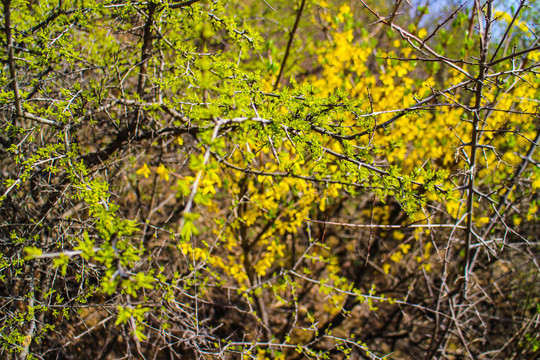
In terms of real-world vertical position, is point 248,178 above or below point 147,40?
below

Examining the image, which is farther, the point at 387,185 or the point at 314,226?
the point at 314,226

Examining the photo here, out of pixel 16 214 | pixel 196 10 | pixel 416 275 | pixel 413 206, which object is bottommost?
pixel 416 275

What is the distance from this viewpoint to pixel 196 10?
2.05m

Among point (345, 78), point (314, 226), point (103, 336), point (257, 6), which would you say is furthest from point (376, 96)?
point (103, 336)

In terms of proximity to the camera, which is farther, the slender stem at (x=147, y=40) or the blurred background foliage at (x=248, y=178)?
the slender stem at (x=147, y=40)

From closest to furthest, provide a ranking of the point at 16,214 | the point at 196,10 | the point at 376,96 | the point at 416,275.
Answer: the point at 196,10 < the point at 16,214 < the point at 376,96 < the point at 416,275

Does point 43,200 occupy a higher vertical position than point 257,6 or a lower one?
lower

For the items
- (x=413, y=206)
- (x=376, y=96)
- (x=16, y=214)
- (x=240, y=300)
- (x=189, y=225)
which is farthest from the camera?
(x=240, y=300)

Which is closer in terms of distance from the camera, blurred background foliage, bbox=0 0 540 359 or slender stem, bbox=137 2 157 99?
blurred background foliage, bbox=0 0 540 359

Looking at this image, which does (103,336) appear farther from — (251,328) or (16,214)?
(16,214)

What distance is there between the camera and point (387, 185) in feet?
5.85

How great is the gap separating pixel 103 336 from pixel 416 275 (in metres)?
4.09

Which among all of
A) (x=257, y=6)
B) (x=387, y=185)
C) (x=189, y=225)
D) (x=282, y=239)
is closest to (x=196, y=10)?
(x=387, y=185)

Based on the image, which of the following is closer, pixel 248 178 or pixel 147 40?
pixel 147 40
